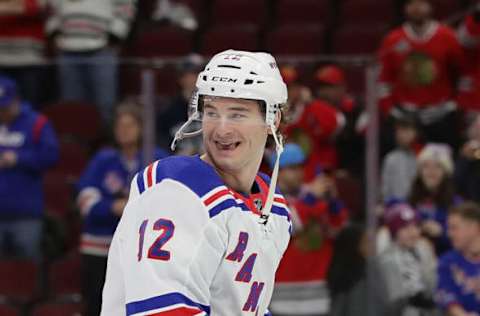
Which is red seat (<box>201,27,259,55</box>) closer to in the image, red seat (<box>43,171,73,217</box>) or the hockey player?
red seat (<box>43,171,73,217</box>)

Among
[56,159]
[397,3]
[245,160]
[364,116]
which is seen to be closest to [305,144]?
[364,116]

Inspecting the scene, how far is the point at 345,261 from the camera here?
649 centimetres

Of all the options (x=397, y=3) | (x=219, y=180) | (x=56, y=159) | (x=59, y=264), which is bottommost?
(x=59, y=264)

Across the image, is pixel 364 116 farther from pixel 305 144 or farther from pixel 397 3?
pixel 397 3

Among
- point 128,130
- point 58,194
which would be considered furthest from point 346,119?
point 58,194

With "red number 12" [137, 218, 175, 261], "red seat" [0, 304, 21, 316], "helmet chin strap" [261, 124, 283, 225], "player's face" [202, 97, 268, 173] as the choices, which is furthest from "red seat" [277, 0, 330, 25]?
"red number 12" [137, 218, 175, 261]

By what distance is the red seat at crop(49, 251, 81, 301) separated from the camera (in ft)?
22.6

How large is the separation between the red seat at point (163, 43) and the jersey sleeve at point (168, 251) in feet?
18.5

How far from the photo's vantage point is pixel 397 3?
875 centimetres

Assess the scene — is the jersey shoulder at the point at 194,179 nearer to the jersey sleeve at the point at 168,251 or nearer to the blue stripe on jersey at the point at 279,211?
the jersey sleeve at the point at 168,251

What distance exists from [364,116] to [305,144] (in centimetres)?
36

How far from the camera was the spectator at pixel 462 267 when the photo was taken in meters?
6.03

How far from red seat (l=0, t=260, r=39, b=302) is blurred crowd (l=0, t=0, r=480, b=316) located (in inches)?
1.3

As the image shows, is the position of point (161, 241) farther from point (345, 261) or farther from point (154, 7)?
point (154, 7)
